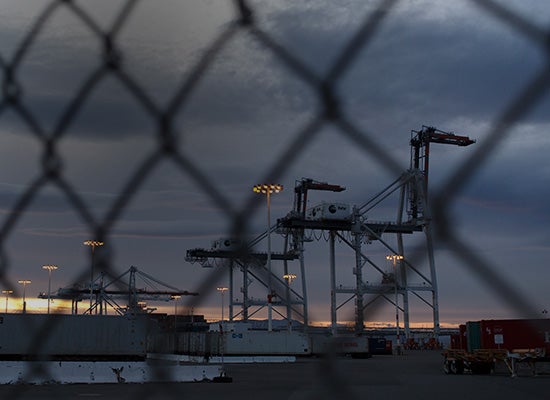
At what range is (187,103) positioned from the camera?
2.49 meters

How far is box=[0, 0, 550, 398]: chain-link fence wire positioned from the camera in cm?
158

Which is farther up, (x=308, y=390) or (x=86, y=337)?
(x=86, y=337)

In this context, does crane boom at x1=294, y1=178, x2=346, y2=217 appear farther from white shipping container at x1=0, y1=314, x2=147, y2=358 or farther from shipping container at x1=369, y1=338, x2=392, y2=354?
shipping container at x1=369, y1=338, x2=392, y2=354

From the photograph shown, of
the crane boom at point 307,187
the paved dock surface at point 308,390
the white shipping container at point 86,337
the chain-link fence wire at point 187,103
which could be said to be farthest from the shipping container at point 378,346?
the chain-link fence wire at point 187,103

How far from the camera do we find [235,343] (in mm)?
38250

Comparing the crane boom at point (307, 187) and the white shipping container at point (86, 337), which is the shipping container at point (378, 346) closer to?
the white shipping container at point (86, 337)

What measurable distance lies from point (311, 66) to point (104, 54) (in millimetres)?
1079

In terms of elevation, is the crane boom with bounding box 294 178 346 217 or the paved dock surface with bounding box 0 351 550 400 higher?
the crane boom with bounding box 294 178 346 217

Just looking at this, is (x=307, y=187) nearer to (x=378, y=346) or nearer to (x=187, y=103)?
(x=187, y=103)

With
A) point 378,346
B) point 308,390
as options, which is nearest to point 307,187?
point 308,390

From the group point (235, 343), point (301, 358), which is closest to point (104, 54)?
point (235, 343)

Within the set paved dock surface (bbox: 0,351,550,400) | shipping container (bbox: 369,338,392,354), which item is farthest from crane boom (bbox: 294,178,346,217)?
shipping container (bbox: 369,338,392,354)

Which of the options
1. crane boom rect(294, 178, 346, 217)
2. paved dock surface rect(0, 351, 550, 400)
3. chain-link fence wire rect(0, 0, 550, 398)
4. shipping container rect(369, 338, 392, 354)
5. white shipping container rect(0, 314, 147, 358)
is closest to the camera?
chain-link fence wire rect(0, 0, 550, 398)

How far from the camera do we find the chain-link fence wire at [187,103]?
158cm
